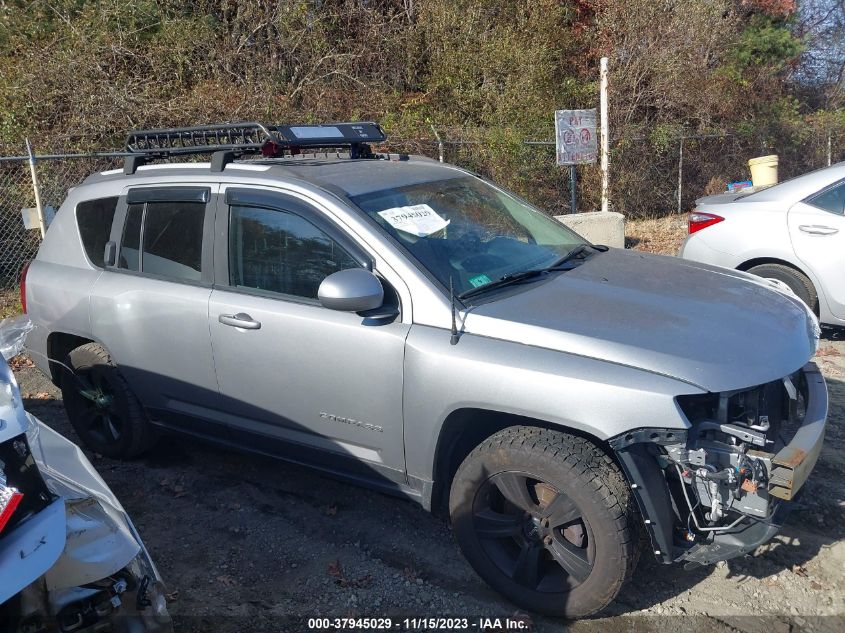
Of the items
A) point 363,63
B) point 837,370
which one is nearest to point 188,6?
point 363,63

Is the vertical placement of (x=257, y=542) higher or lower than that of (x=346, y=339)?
lower

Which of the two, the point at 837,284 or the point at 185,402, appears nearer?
the point at 185,402

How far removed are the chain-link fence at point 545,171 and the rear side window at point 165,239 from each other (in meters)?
4.80

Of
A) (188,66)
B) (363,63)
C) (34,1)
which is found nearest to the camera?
(34,1)

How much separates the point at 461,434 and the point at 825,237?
425 centimetres

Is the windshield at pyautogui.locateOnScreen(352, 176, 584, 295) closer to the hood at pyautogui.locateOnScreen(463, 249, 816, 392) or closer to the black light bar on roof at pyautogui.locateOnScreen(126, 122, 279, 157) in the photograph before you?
the hood at pyautogui.locateOnScreen(463, 249, 816, 392)

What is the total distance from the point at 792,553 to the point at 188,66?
11.7 meters

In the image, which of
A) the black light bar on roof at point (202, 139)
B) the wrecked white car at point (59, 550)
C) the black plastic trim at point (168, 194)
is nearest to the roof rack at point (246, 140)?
the black light bar on roof at point (202, 139)

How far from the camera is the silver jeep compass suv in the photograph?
2896mm

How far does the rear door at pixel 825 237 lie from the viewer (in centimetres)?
598

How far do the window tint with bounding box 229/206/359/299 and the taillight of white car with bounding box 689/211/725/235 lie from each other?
14.0ft

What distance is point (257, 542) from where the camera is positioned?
12.8 ft

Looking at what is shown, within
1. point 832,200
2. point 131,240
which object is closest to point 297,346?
point 131,240

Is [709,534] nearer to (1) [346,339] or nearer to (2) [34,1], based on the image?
(1) [346,339]
